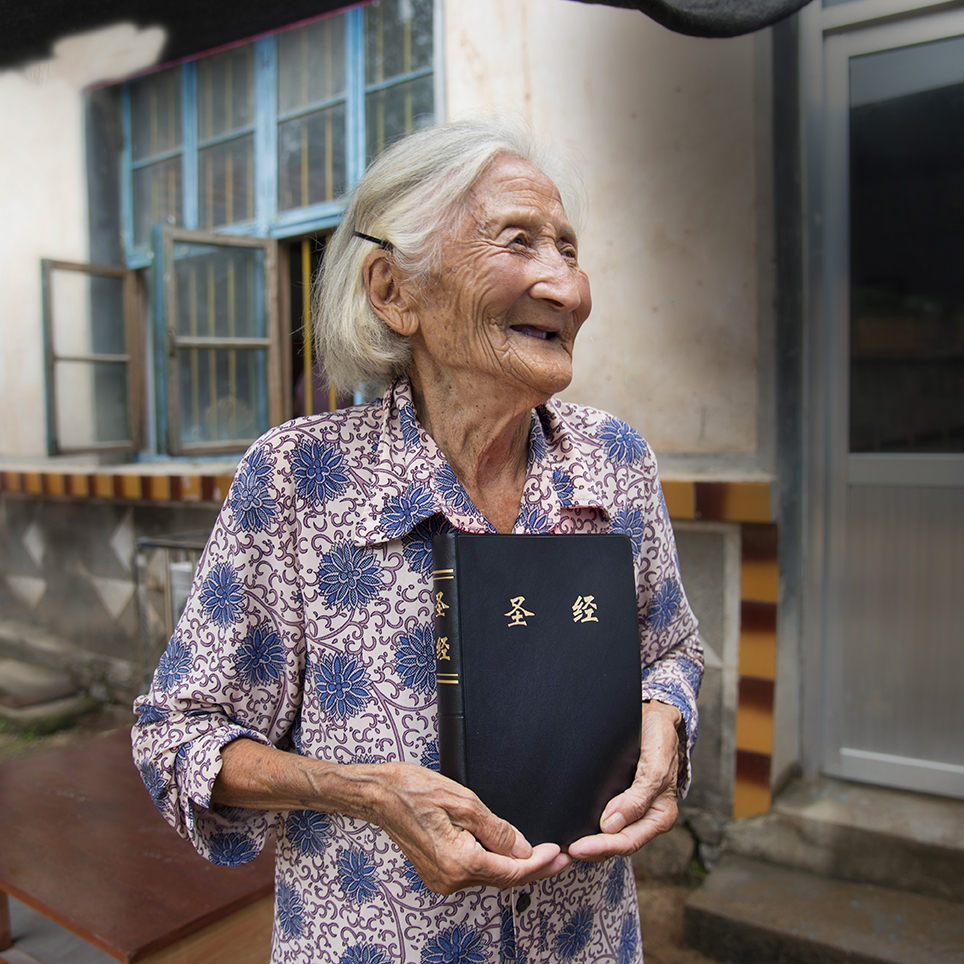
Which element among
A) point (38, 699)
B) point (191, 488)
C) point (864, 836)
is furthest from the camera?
point (38, 699)

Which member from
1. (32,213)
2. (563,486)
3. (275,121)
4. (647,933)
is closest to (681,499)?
(647,933)

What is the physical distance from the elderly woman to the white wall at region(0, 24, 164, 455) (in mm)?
4765

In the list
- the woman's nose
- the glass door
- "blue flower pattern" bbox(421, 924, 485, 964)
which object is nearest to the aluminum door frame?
the glass door

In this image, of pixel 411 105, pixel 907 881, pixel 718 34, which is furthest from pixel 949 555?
pixel 411 105

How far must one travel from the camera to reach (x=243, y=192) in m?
4.56

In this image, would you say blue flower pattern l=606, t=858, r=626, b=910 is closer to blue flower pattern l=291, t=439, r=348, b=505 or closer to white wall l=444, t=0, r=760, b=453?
blue flower pattern l=291, t=439, r=348, b=505

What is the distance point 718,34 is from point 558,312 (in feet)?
3.89

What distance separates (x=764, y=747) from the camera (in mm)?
2578

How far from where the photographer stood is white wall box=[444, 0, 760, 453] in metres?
2.56

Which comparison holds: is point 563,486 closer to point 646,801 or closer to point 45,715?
point 646,801

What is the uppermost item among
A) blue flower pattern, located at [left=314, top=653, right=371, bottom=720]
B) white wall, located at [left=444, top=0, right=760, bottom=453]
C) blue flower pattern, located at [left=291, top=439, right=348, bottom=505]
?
white wall, located at [left=444, top=0, right=760, bottom=453]

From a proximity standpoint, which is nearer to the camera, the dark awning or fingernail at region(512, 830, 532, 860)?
fingernail at region(512, 830, 532, 860)

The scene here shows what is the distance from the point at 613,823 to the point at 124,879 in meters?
1.30

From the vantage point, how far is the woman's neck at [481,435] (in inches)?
44.9
